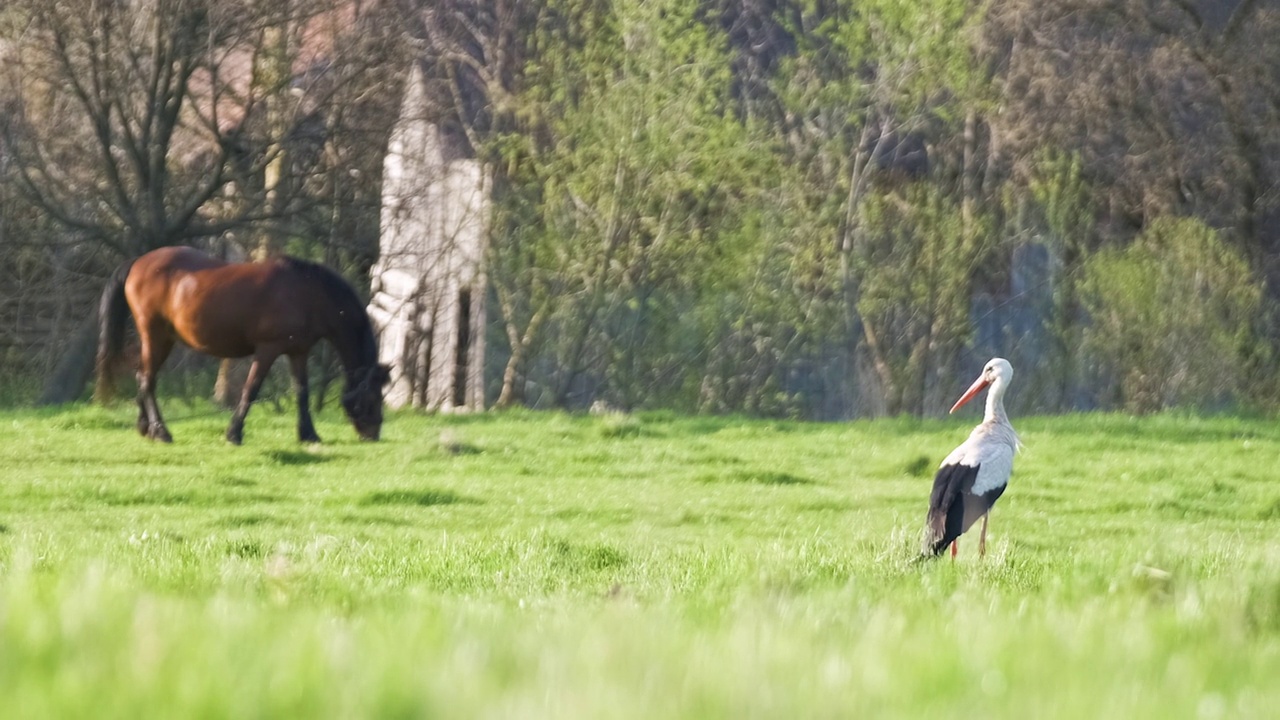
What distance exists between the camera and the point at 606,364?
80.4ft

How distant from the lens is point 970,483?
8867 millimetres

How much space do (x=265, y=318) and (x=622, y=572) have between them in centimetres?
992

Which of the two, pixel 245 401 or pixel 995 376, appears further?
pixel 245 401

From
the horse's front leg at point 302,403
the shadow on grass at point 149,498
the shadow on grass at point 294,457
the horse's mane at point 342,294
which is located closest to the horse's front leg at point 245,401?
the horse's front leg at point 302,403

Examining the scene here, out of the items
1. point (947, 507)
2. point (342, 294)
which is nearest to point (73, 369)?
point (342, 294)

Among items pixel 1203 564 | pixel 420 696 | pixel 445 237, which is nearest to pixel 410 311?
pixel 445 237

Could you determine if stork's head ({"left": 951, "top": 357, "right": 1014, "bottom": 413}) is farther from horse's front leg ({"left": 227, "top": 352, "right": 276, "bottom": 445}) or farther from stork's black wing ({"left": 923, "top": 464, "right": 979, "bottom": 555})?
horse's front leg ({"left": 227, "top": 352, "right": 276, "bottom": 445})

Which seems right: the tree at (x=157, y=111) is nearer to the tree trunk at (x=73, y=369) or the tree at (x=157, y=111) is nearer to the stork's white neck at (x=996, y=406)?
the tree trunk at (x=73, y=369)

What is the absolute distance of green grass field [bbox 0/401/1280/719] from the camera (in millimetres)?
2910

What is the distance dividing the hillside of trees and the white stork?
13.4 metres

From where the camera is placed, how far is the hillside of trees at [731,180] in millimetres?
21609

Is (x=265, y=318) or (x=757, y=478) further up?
(x=265, y=318)

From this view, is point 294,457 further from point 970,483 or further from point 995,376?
point 970,483

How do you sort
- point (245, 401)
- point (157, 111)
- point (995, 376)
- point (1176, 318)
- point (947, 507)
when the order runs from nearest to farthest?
point (947, 507)
point (995, 376)
point (245, 401)
point (157, 111)
point (1176, 318)
